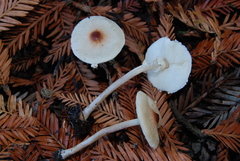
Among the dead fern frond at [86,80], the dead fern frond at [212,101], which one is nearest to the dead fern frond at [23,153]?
the dead fern frond at [86,80]

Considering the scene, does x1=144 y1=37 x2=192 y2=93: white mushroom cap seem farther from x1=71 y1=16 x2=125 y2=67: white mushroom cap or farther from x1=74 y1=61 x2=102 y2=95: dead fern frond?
x1=74 y1=61 x2=102 y2=95: dead fern frond

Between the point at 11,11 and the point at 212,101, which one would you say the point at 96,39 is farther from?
the point at 212,101

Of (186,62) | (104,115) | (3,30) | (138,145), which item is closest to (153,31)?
(186,62)

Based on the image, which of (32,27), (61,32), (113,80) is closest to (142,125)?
(113,80)

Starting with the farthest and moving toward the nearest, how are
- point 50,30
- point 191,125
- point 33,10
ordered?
point 50,30 < point 33,10 < point 191,125

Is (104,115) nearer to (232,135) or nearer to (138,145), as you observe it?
(138,145)

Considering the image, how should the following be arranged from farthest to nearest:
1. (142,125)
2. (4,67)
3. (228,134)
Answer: (4,67)
(228,134)
(142,125)

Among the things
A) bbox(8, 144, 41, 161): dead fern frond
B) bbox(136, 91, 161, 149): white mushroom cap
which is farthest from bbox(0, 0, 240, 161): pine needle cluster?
bbox(136, 91, 161, 149): white mushroom cap
